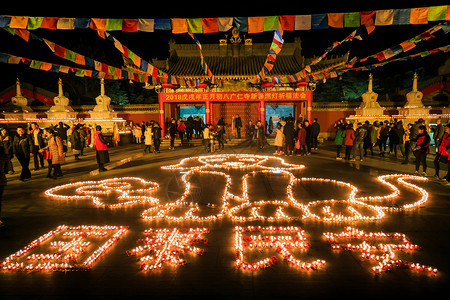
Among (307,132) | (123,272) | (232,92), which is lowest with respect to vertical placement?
(123,272)

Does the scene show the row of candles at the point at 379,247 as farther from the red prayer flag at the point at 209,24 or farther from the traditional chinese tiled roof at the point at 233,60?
the traditional chinese tiled roof at the point at 233,60

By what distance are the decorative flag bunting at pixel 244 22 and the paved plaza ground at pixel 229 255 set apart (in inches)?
182

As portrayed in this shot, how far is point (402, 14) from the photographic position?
8164 millimetres

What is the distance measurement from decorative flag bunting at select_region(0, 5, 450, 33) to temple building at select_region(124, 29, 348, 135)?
13.1m

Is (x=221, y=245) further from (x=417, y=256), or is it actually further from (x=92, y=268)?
(x=417, y=256)

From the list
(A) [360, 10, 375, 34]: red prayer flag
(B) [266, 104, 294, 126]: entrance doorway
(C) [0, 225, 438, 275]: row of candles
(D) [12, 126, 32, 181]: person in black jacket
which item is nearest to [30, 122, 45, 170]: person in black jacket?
(D) [12, 126, 32, 181]: person in black jacket

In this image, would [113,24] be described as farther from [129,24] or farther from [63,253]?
[63,253]

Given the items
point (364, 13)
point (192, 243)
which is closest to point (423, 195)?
point (364, 13)

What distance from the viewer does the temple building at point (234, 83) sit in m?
23.2

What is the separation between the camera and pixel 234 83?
23203mm

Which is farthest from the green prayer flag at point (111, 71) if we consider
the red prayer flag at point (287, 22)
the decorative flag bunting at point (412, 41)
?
the decorative flag bunting at point (412, 41)

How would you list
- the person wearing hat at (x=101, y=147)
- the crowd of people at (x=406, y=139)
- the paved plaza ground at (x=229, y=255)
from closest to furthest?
the paved plaza ground at (x=229, y=255) → the crowd of people at (x=406, y=139) → the person wearing hat at (x=101, y=147)

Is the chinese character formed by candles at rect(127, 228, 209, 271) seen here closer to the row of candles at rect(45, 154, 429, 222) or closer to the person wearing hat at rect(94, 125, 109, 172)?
the row of candles at rect(45, 154, 429, 222)

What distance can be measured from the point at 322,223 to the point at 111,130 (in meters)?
18.0
